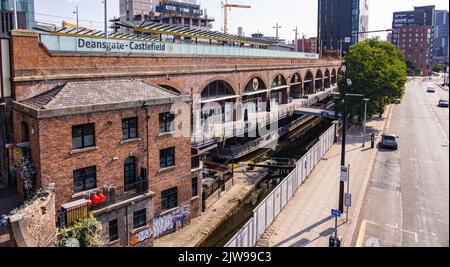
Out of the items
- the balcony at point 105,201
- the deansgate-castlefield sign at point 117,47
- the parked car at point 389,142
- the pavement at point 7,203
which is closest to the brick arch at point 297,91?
the deansgate-castlefield sign at point 117,47

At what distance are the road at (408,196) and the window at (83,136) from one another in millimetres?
14510

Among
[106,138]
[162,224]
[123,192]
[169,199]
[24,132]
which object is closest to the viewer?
[106,138]

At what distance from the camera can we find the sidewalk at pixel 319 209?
19531 millimetres

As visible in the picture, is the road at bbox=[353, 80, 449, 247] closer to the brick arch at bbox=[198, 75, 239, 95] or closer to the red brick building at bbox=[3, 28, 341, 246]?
the red brick building at bbox=[3, 28, 341, 246]

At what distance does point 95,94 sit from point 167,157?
5744 millimetres

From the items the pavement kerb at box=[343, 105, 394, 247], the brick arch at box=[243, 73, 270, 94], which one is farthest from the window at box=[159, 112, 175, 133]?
the brick arch at box=[243, 73, 270, 94]

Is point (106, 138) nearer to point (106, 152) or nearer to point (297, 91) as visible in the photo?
point (106, 152)

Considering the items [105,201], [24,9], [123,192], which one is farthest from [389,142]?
[24,9]

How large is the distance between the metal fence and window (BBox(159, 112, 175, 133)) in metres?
7.42

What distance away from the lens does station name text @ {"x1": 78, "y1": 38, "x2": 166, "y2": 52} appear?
24.8m

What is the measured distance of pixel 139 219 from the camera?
69.3 ft

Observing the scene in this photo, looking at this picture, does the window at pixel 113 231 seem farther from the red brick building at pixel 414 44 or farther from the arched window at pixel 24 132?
the red brick building at pixel 414 44

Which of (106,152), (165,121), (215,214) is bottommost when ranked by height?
(215,214)
